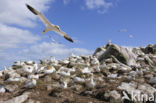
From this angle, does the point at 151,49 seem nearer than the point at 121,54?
No

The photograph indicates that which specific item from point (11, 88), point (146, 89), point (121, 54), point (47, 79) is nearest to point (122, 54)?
point (121, 54)

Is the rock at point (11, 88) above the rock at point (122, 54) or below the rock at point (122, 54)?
below

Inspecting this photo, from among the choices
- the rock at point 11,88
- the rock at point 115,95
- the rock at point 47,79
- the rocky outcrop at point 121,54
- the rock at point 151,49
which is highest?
the rock at point 151,49

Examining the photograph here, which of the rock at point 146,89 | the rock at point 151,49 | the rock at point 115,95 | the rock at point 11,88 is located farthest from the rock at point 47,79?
the rock at point 151,49

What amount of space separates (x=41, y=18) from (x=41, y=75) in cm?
473

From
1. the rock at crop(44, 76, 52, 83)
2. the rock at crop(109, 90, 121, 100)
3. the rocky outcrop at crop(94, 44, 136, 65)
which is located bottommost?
the rock at crop(109, 90, 121, 100)

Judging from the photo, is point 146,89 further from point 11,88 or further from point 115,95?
point 11,88

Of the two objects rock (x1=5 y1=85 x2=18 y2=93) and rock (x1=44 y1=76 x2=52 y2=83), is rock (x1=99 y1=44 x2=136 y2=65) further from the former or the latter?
rock (x1=5 y1=85 x2=18 y2=93)

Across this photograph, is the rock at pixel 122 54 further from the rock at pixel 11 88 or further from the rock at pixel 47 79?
the rock at pixel 11 88

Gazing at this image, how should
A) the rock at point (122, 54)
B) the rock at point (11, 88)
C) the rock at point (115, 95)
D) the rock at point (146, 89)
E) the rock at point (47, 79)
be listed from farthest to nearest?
the rock at point (122, 54) → the rock at point (47, 79) → the rock at point (11, 88) → the rock at point (146, 89) → the rock at point (115, 95)

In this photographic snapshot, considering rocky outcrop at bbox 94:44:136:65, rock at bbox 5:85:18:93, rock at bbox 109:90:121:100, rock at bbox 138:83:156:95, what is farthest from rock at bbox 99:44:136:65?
rock at bbox 5:85:18:93

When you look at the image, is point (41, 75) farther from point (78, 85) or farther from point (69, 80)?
point (78, 85)

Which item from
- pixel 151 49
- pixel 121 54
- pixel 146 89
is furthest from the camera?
pixel 151 49

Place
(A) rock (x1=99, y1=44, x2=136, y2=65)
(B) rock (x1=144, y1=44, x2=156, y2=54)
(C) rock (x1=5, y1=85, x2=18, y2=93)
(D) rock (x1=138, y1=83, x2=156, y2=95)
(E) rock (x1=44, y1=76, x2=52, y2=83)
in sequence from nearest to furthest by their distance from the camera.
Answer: (D) rock (x1=138, y1=83, x2=156, y2=95)
(C) rock (x1=5, y1=85, x2=18, y2=93)
(E) rock (x1=44, y1=76, x2=52, y2=83)
(A) rock (x1=99, y1=44, x2=136, y2=65)
(B) rock (x1=144, y1=44, x2=156, y2=54)
